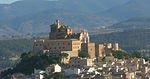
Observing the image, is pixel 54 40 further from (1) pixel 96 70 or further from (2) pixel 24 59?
(1) pixel 96 70

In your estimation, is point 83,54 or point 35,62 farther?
point 83,54

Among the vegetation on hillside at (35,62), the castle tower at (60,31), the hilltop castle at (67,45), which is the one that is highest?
the castle tower at (60,31)

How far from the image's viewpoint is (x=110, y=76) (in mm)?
80750

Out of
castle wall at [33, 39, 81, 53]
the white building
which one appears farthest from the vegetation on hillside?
the white building

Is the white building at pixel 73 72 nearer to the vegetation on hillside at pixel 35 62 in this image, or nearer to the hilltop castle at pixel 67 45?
the vegetation on hillside at pixel 35 62

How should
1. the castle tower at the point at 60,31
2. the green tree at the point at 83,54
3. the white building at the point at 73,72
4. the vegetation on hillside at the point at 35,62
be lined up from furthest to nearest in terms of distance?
the castle tower at the point at 60,31 → the green tree at the point at 83,54 → the vegetation on hillside at the point at 35,62 → the white building at the point at 73,72

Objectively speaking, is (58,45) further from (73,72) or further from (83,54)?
(73,72)

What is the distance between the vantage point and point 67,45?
94.5 m

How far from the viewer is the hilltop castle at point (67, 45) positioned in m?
94.2

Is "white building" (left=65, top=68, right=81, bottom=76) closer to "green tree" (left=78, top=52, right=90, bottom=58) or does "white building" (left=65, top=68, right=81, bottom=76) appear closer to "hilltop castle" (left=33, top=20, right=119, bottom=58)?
"hilltop castle" (left=33, top=20, right=119, bottom=58)

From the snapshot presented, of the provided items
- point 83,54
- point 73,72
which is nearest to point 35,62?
point 83,54

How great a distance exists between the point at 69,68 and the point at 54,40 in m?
8.81

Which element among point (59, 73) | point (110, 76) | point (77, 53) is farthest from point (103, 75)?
point (77, 53)

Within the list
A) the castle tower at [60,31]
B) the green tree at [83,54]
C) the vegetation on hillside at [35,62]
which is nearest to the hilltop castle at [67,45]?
the castle tower at [60,31]
